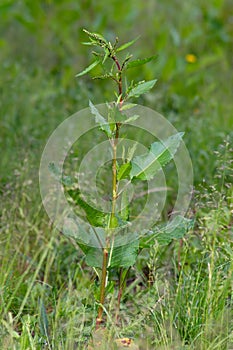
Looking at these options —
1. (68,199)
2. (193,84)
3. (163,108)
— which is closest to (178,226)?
(68,199)

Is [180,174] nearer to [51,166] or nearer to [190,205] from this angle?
[190,205]

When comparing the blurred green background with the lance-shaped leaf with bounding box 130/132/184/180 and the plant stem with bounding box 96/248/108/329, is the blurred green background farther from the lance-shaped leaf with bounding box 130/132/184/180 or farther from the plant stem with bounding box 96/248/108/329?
the plant stem with bounding box 96/248/108/329

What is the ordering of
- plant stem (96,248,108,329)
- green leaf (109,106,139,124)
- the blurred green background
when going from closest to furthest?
green leaf (109,106,139,124) → plant stem (96,248,108,329) → the blurred green background

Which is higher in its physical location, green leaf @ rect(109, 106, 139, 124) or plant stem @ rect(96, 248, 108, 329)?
green leaf @ rect(109, 106, 139, 124)

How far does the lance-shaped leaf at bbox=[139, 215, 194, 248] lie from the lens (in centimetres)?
242

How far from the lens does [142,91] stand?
232cm

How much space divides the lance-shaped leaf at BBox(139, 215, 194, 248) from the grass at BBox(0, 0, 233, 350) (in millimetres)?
48

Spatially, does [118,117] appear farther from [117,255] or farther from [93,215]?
[117,255]

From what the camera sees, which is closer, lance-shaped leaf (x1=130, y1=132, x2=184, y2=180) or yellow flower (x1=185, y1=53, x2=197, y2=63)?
lance-shaped leaf (x1=130, y1=132, x2=184, y2=180)

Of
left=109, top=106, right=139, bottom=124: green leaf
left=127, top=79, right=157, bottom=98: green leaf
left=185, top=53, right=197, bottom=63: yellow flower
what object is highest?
left=185, top=53, right=197, bottom=63: yellow flower

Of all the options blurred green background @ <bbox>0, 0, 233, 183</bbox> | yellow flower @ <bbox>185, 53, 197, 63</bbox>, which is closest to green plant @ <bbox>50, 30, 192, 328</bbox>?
blurred green background @ <bbox>0, 0, 233, 183</bbox>

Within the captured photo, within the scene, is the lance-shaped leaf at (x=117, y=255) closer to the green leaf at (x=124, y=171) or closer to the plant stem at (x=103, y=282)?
the plant stem at (x=103, y=282)

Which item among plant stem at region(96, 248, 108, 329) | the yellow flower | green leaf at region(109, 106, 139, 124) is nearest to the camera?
green leaf at region(109, 106, 139, 124)

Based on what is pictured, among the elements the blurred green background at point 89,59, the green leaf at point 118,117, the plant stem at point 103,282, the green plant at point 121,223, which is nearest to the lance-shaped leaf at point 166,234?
the green plant at point 121,223
